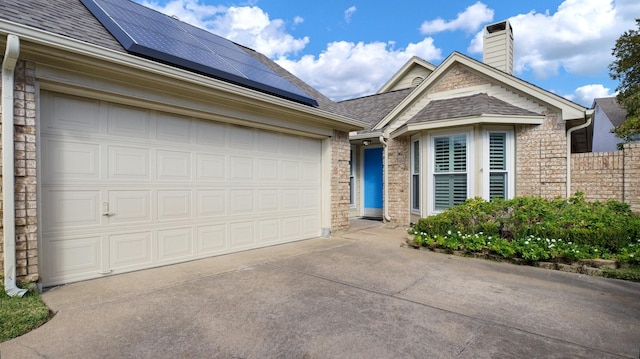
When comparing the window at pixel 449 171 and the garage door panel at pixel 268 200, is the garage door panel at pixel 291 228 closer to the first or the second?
the garage door panel at pixel 268 200

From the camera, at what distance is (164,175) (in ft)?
16.6

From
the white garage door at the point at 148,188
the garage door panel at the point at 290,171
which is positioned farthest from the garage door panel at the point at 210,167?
the garage door panel at the point at 290,171

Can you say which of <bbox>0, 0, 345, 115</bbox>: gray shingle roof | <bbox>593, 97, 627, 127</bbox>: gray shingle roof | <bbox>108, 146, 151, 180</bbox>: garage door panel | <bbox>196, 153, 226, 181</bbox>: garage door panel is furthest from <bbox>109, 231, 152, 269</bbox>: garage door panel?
<bbox>593, 97, 627, 127</bbox>: gray shingle roof

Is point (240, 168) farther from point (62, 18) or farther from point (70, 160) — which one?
point (62, 18)

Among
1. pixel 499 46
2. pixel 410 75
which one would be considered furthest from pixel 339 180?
pixel 410 75

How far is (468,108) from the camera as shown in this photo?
7965 mm

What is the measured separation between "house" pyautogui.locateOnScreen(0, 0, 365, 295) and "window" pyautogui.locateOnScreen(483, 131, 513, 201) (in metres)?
4.14

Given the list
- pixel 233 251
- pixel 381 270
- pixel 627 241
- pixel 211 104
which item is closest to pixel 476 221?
Answer: pixel 627 241

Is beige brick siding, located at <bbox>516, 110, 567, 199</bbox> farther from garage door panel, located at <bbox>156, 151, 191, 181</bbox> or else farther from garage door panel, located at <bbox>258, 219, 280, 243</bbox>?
garage door panel, located at <bbox>156, 151, 191, 181</bbox>

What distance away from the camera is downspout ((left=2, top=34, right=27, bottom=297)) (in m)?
3.42

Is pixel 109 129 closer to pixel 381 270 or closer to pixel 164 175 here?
pixel 164 175

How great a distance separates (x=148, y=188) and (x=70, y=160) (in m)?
1.02

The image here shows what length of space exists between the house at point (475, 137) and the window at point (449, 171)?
0.9 inches

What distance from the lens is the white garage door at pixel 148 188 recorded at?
4082 millimetres
